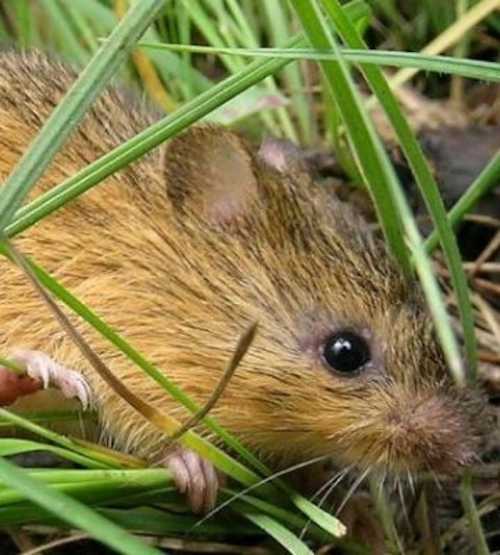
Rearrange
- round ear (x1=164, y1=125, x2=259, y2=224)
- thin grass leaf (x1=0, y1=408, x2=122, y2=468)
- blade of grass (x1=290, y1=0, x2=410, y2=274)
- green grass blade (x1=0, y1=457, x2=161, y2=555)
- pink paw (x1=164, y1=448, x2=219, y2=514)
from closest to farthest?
green grass blade (x1=0, y1=457, x2=161, y2=555) < blade of grass (x1=290, y1=0, x2=410, y2=274) < thin grass leaf (x1=0, y1=408, x2=122, y2=468) < pink paw (x1=164, y1=448, x2=219, y2=514) < round ear (x1=164, y1=125, x2=259, y2=224)

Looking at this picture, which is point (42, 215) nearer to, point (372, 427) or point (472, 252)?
point (372, 427)

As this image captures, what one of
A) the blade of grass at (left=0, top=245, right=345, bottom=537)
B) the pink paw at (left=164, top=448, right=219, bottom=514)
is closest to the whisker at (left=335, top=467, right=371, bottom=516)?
the blade of grass at (left=0, top=245, right=345, bottom=537)

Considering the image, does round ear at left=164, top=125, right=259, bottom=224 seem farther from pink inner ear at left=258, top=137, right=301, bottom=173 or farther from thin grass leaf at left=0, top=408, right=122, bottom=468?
thin grass leaf at left=0, top=408, right=122, bottom=468

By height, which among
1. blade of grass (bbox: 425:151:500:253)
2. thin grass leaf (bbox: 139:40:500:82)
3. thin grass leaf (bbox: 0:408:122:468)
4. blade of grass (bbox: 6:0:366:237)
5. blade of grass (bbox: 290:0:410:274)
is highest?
blade of grass (bbox: 425:151:500:253)

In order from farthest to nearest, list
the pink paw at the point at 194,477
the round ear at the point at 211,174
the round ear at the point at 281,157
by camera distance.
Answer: the round ear at the point at 281,157
the round ear at the point at 211,174
the pink paw at the point at 194,477

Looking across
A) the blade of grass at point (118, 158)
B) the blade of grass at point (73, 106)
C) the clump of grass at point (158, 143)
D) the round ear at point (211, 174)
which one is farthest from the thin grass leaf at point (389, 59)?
the round ear at point (211, 174)

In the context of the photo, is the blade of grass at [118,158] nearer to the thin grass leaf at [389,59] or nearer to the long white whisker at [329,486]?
the thin grass leaf at [389,59]

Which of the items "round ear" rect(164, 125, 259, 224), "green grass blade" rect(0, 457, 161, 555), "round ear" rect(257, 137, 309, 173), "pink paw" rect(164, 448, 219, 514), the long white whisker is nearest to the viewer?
"green grass blade" rect(0, 457, 161, 555)

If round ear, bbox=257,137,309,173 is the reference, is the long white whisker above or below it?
below
